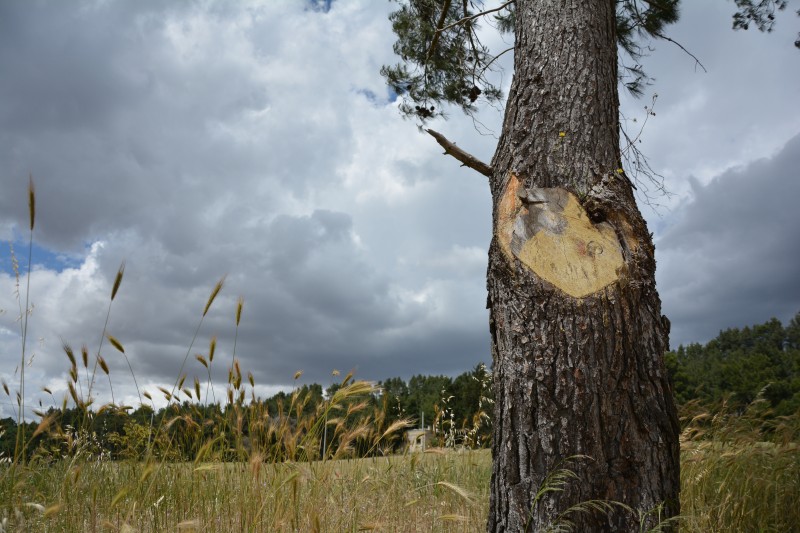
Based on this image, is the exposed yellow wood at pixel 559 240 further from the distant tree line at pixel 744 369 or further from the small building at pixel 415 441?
the distant tree line at pixel 744 369

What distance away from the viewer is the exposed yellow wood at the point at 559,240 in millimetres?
2689

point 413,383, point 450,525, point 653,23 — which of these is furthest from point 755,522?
point 413,383

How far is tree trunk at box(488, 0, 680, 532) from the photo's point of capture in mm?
2463

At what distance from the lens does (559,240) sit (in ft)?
Answer: 9.26

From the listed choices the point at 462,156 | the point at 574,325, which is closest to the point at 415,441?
the point at 462,156

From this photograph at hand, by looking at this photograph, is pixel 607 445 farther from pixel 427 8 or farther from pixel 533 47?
pixel 427 8

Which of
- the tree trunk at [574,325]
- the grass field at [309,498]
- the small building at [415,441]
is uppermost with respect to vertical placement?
the tree trunk at [574,325]

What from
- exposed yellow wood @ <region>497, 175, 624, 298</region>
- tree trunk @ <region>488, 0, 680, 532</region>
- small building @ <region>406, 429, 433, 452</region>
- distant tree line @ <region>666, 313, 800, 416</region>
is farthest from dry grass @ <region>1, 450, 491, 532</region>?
distant tree line @ <region>666, 313, 800, 416</region>

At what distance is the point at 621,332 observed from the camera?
2578 mm

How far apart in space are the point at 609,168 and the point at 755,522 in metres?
2.98

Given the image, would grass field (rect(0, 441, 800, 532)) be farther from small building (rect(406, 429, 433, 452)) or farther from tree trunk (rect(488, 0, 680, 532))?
tree trunk (rect(488, 0, 680, 532))

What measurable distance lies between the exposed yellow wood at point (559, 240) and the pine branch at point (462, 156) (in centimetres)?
44

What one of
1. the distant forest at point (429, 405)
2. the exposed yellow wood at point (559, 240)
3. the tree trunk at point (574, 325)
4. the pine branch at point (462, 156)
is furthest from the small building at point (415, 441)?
the pine branch at point (462, 156)

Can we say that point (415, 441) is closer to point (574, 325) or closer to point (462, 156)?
Result: point (462, 156)
